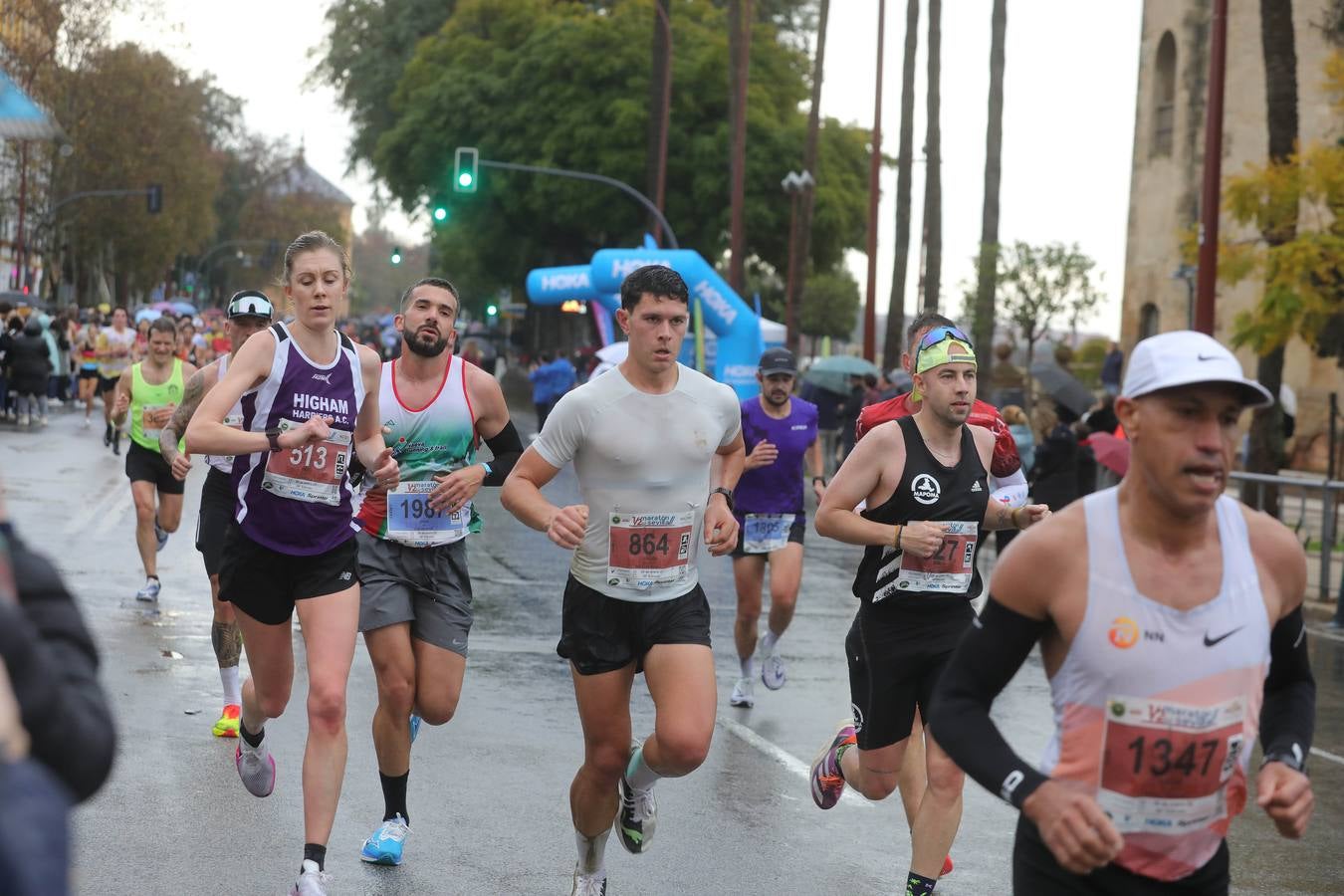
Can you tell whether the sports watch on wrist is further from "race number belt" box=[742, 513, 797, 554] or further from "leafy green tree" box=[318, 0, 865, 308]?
"leafy green tree" box=[318, 0, 865, 308]

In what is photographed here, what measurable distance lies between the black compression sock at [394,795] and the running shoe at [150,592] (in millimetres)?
6400

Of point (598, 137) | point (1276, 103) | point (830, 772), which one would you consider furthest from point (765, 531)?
point (598, 137)

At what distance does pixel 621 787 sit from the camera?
21.7 feet

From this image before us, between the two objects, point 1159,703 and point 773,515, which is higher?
point 1159,703

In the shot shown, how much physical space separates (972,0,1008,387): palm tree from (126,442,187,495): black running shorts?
21.1 m

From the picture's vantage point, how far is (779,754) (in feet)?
30.5

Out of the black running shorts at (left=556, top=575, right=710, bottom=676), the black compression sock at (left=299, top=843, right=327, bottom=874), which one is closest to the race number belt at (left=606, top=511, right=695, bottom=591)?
the black running shorts at (left=556, top=575, right=710, bottom=676)

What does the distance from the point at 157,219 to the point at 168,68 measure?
30.1 ft

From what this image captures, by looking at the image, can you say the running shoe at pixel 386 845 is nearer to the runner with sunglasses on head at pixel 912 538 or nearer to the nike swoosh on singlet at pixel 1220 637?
the runner with sunglasses on head at pixel 912 538

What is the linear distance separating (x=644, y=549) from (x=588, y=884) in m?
1.14

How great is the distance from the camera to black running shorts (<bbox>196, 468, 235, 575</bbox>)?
877 cm

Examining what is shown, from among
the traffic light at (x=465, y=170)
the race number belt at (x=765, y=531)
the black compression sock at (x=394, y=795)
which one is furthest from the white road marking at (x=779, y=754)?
the traffic light at (x=465, y=170)

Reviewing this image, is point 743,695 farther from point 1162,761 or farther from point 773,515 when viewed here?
point 1162,761

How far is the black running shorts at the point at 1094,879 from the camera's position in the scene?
3.51 meters
